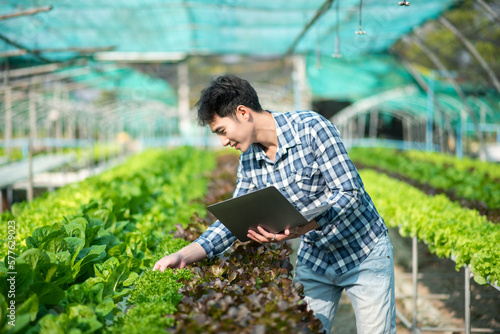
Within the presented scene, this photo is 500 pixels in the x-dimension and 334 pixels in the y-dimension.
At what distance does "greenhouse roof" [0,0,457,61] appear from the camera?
34.4 feet

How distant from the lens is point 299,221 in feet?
6.84

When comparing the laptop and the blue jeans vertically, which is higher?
the laptop

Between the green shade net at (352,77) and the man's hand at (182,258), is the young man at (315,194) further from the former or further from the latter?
the green shade net at (352,77)

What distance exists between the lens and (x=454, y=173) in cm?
703

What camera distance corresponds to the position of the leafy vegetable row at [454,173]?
5.33 m

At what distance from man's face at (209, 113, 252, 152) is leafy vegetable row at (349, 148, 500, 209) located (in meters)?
3.36

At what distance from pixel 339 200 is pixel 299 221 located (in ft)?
0.71

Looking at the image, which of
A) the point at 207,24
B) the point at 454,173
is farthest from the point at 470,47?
the point at 207,24

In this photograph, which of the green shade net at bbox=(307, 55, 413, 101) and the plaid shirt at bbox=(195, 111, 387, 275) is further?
the green shade net at bbox=(307, 55, 413, 101)

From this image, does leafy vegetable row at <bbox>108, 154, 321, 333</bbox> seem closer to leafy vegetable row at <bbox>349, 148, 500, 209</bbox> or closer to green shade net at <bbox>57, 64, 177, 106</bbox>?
leafy vegetable row at <bbox>349, 148, 500, 209</bbox>

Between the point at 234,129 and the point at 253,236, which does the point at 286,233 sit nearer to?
the point at 253,236

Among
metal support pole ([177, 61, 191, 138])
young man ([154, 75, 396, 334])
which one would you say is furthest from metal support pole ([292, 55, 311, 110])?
Answer: young man ([154, 75, 396, 334])

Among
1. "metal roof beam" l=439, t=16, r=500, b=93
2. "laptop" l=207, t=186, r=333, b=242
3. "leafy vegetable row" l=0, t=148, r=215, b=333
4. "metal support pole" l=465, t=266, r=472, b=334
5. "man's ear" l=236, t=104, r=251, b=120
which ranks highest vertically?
"metal roof beam" l=439, t=16, r=500, b=93

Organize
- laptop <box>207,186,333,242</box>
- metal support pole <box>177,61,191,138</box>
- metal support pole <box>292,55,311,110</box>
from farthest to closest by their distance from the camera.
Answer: metal support pole <box>177,61,191,138</box>
metal support pole <box>292,55,311,110</box>
laptop <box>207,186,333,242</box>
